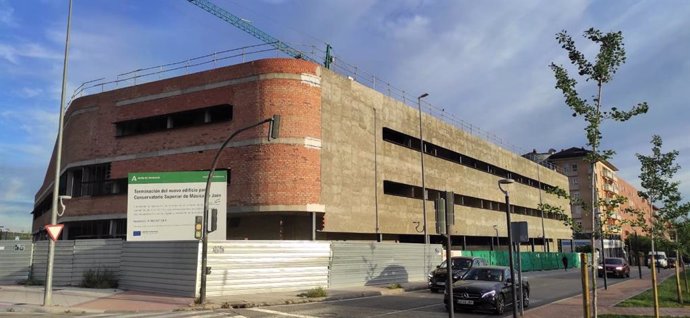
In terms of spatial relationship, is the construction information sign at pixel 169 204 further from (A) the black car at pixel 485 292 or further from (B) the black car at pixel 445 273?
(A) the black car at pixel 485 292

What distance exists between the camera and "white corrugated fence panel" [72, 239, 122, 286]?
23.6 metres

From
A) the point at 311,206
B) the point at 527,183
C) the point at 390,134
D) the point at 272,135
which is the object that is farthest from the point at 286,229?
the point at 527,183

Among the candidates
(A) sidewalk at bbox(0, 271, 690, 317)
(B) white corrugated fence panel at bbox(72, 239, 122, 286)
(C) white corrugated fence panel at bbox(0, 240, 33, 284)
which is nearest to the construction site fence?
(A) sidewalk at bbox(0, 271, 690, 317)

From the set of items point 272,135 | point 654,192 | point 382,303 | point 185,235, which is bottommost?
point 382,303

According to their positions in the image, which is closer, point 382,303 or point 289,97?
point 382,303

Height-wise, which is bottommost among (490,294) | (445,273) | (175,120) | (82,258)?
(490,294)

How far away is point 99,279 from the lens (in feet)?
76.1

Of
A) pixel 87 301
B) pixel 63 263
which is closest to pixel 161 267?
pixel 87 301

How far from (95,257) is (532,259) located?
41.5 meters

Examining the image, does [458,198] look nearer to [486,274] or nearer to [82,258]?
[486,274]

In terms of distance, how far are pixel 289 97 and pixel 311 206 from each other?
258 inches

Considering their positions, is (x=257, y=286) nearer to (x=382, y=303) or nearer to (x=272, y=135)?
(x=382, y=303)

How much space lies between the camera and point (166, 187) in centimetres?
2538

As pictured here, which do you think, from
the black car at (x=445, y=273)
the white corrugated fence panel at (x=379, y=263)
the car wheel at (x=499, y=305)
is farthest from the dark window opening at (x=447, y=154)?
the car wheel at (x=499, y=305)
